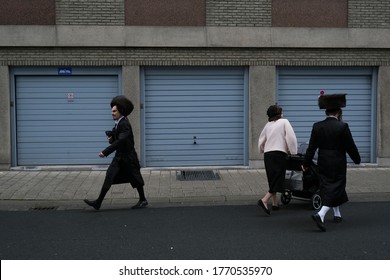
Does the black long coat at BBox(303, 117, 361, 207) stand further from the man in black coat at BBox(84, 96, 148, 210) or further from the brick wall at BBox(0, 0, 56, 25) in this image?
the brick wall at BBox(0, 0, 56, 25)

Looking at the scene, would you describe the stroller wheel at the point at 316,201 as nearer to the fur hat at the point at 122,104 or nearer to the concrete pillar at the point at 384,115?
the fur hat at the point at 122,104

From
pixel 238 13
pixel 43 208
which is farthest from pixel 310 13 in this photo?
pixel 43 208

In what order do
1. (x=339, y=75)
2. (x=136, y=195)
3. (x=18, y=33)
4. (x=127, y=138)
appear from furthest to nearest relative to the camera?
(x=339, y=75) → (x=18, y=33) → (x=136, y=195) → (x=127, y=138)

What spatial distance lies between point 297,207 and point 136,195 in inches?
113

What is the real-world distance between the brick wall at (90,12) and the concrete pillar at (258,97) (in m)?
3.44

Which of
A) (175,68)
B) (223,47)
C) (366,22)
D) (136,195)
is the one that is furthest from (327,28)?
(136,195)

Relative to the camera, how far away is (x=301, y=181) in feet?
25.3

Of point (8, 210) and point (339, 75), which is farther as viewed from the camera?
point (339, 75)

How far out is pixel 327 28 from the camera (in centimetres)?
1161

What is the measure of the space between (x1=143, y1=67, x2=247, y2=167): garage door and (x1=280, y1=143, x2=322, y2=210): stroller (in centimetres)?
408

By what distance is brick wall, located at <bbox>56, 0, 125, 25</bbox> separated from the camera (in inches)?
441

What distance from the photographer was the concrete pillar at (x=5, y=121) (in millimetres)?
11250

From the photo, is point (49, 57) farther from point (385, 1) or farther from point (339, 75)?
point (385, 1)

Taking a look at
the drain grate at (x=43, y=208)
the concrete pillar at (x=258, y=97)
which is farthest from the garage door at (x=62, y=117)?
the drain grate at (x=43, y=208)
